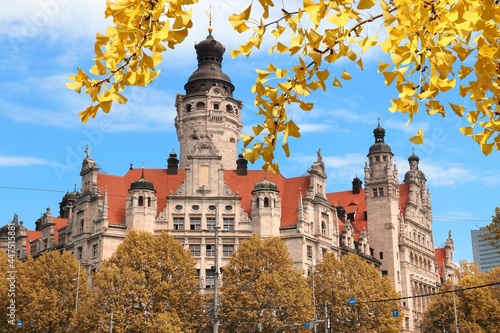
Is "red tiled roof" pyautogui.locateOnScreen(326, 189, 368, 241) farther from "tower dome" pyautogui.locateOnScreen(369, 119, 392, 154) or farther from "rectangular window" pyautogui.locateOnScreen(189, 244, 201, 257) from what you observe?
"rectangular window" pyautogui.locateOnScreen(189, 244, 201, 257)

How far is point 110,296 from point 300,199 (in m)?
28.2

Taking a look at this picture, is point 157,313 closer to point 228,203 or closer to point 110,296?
point 110,296

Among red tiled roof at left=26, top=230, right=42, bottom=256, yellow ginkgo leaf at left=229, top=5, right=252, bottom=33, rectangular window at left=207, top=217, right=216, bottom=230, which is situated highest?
red tiled roof at left=26, top=230, right=42, bottom=256

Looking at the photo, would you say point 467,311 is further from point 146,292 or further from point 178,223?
point 146,292

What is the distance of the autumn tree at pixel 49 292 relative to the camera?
64.4 meters

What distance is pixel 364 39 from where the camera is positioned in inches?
268

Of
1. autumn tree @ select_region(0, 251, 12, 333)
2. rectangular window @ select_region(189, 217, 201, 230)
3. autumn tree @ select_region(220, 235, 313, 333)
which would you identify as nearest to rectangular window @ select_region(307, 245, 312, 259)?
rectangular window @ select_region(189, 217, 201, 230)

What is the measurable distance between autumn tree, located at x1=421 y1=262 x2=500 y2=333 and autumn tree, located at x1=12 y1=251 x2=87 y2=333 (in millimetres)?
36695

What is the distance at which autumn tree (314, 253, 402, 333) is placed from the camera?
66.1 metres

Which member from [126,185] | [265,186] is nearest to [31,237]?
[126,185]

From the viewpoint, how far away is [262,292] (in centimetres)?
6072

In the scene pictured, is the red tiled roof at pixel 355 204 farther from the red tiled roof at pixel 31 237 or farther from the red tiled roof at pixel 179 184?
the red tiled roof at pixel 31 237

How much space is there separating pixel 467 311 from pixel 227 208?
28.7m

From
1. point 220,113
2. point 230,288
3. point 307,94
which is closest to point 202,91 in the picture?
point 220,113
